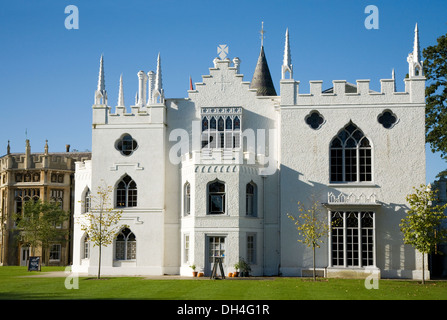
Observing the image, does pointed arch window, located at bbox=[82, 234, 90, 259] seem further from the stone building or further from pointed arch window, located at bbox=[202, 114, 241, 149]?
the stone building

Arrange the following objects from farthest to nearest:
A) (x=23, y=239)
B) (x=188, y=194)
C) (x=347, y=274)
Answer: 1. (x=23, y=239)
2. (x=188, y=194)
3. (x=347, y=274)

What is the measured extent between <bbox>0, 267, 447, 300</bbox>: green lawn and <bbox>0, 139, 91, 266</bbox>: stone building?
3490cm

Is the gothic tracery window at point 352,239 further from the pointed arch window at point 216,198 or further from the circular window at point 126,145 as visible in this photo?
the circular window at point 126,145

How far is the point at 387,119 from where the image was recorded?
3497cm

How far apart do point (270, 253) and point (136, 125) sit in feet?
34.0

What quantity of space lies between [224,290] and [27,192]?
147ft

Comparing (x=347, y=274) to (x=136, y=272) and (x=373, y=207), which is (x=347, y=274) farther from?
(x=136, y=272)

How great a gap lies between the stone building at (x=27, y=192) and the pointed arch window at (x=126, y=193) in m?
29.8

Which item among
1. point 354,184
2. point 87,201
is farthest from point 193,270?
point 354,184

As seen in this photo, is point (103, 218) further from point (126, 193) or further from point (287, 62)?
point (287, 62)

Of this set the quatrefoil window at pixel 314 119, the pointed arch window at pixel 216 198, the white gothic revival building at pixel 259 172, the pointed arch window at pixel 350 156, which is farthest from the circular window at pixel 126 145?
the pointed arch window at pixel 350 156

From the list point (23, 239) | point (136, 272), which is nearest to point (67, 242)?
point (23, 239)

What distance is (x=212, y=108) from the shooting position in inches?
1436

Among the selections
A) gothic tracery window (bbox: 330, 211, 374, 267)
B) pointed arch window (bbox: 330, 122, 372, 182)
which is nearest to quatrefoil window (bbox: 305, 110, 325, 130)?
pointed arch window (bbox: 330, 122, 372, 182)
